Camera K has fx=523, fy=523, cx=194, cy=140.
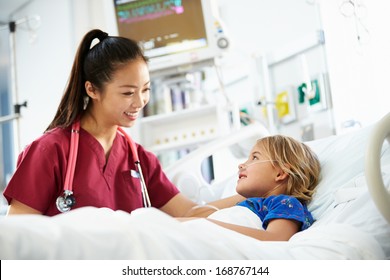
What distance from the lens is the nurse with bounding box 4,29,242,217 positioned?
1453 mm

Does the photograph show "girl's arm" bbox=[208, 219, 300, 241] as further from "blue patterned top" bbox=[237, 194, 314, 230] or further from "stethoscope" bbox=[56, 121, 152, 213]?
"stethoscope" bbox=[56, 121, 152, 213]

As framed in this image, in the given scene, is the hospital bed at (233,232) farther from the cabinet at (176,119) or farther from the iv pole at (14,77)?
the iv pole at (14,77)

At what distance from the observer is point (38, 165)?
1.45 meters

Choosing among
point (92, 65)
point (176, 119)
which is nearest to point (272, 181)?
point (92, 65)

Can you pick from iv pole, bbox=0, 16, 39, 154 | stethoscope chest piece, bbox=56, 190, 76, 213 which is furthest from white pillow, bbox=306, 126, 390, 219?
iv pole, bbox=0, 16, 39, 154

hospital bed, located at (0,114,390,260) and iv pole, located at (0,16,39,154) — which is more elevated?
iv pole, located at (0,16,39,154)

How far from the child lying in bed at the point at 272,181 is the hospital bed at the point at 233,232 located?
0.05m

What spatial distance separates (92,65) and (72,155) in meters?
0.28

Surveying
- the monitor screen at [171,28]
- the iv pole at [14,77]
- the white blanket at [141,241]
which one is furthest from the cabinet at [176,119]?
the white blanket at [141,241]

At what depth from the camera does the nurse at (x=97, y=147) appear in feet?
4.77

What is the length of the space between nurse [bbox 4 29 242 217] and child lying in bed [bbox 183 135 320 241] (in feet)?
0.45

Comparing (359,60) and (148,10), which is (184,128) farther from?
(359,60)
